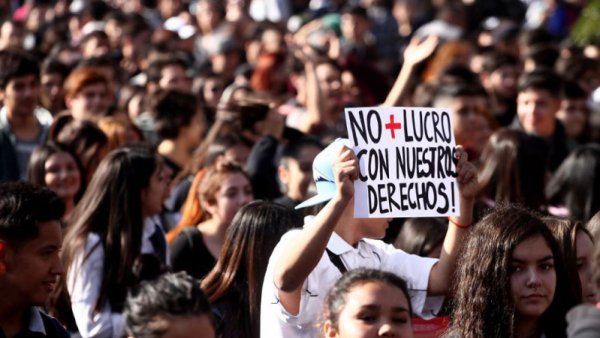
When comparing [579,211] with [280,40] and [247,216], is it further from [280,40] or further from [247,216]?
[280,40]

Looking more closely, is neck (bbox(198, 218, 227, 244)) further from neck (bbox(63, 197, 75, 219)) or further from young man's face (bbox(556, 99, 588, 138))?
young man's face (bbox(556, 99, 588, 138))

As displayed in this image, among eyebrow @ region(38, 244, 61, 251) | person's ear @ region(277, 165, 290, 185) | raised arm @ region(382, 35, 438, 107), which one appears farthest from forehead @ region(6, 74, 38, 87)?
eyebrow @ region(38, 244, 61, 251)

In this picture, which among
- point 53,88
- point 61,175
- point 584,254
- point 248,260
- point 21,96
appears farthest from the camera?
point 53,88

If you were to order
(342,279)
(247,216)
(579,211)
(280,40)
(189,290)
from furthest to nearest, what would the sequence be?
(280,40) < (579,211) < (247,216) < (342,279) < (189,290)

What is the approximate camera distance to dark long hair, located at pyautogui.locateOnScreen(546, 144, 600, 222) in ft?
31.6

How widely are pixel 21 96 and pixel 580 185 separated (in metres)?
3.94

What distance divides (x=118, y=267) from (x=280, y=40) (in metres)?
9.40

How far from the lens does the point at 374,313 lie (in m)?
5.14

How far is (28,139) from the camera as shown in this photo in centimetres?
1066

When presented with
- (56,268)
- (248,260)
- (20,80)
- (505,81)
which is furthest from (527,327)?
(505,81)

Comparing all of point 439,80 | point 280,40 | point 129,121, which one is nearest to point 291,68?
point 280,40

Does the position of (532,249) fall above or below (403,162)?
below

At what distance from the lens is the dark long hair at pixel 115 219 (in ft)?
24.3

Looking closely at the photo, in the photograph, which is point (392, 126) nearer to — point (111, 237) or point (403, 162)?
point (403, 162)
